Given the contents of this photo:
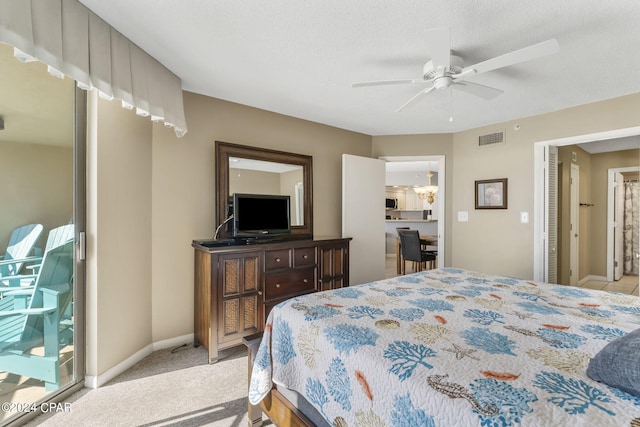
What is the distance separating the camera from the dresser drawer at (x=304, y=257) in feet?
9.45

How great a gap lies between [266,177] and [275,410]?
225 cm

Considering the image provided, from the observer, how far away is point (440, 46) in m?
1.75

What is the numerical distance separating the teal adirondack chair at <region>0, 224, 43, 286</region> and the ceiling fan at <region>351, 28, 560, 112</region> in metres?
2.27

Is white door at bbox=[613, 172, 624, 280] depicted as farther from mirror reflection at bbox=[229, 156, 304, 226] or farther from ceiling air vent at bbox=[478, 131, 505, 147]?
mirror reflection at bbox=[229, 156, 304, 226]

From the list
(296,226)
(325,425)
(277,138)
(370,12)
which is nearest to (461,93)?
(370,12)

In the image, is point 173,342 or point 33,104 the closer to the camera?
point 33,104

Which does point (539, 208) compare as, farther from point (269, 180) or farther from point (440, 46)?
point (269, 180)

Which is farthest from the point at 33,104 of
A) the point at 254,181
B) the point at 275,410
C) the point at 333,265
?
the point at 333,265

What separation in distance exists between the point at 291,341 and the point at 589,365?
3.64 ft

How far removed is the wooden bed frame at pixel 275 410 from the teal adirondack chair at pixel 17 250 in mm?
1335

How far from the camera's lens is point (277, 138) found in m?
3.35

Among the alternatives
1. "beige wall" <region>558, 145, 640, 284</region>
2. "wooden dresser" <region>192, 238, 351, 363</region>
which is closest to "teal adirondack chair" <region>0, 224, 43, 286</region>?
"wooden dresser" <region>192, 238, 351, 363</region>

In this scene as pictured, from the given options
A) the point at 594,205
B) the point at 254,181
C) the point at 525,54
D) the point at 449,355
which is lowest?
the point at 449,355

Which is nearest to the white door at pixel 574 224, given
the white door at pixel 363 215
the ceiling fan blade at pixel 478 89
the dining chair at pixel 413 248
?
the dining chair at pixel 413 248
